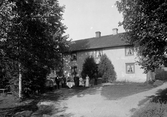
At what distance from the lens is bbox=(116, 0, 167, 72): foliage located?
24.7 ft

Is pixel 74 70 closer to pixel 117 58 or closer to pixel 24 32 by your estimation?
pixel 117 58

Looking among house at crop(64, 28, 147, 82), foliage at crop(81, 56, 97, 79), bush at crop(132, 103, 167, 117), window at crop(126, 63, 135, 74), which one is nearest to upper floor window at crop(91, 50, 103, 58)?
house at crop(64, 28, 147, 82)

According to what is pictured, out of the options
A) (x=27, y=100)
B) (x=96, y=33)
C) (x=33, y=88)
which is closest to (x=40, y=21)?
(x=27, y=100)

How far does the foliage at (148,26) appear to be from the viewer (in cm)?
754

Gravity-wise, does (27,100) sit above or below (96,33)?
below

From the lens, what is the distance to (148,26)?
782 centimetres

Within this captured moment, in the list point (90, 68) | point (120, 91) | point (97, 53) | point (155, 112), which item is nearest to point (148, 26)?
point (155, 112)

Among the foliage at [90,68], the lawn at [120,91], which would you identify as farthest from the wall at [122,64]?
the lawn at [120,91]

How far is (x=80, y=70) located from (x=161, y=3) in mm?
22002

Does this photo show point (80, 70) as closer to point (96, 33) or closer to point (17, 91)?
point (96, 33)

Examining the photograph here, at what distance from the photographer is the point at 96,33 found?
34.4m

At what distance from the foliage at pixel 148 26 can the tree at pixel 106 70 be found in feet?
53.1

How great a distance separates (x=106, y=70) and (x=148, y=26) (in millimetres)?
17848

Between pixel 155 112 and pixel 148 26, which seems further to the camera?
pixel 155 112
